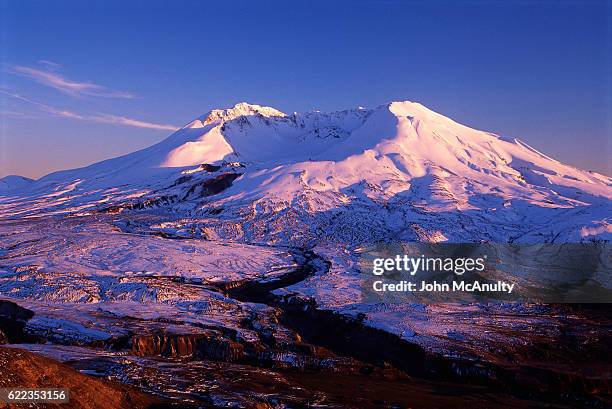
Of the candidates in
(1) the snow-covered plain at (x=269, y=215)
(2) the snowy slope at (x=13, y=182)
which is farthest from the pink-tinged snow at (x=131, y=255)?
(2) the snowy slope at (x=13, y=182)

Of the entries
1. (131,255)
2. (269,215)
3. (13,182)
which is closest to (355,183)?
(269,215)

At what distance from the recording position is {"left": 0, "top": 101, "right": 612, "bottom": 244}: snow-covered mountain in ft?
336

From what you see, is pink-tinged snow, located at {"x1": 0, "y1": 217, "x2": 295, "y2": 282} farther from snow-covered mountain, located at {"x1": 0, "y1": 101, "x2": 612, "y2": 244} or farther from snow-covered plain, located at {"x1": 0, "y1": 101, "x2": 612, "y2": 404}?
snow-covered mountain, located at {"x1": 0, "y1": 101, "x2": 612, "y2": 244}

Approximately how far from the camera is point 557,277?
73.6m

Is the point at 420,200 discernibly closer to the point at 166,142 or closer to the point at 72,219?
the point at 72,219

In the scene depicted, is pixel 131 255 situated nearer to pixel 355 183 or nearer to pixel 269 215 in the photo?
pixel 269 215

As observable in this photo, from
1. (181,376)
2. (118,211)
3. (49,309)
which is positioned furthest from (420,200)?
(181,376)

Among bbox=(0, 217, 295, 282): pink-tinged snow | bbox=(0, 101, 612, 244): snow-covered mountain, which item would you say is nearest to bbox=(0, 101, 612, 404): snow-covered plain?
bbox=(0, 217, 295, 282): pink-tinged snow

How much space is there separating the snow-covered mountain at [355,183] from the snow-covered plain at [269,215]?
0.52 meters

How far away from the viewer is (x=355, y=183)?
126m

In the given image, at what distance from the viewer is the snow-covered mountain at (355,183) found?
10238 cm

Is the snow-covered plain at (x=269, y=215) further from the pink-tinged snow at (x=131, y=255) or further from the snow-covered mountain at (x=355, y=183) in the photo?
the snow-covered mountain at (x=355, y=183)

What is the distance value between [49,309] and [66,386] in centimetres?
2823

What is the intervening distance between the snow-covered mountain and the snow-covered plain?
20.3 inches
